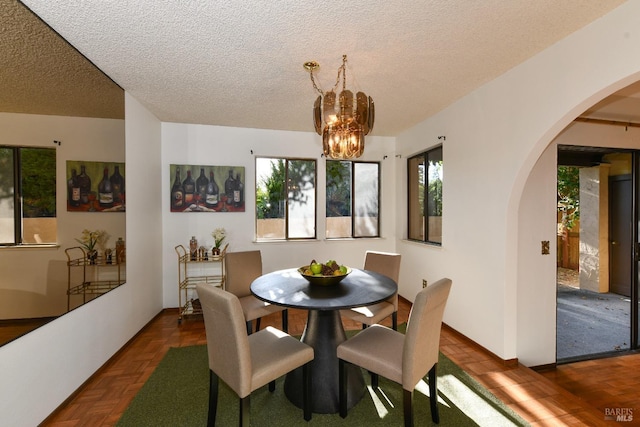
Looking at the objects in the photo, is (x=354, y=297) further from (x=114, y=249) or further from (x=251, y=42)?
(x=114, y=249)

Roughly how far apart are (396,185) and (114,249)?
A: 3.95 metres

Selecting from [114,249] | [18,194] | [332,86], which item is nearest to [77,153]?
[18,194]

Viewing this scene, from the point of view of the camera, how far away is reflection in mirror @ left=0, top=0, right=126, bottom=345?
1.63 metres

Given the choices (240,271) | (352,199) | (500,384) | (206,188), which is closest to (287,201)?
(352,199)

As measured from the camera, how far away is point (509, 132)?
2510mm

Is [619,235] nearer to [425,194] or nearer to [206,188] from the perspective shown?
[425,194]

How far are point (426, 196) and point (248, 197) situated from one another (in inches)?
103

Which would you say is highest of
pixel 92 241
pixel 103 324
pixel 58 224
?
pixel 58 224

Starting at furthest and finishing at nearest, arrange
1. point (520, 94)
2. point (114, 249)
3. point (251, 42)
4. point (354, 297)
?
point (114, 249)
point (520, 94)
point (251, 42)
point (354, 297)

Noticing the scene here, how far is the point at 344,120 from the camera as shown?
2.11 metres

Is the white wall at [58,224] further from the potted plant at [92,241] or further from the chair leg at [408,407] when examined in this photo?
the chair leg at [408,407]

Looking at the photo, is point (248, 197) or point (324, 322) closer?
point (324, 322)

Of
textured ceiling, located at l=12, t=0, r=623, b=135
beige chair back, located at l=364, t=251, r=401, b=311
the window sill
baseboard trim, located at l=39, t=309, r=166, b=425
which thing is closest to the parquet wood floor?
baseboard trim, located at l=39, t=309, r=166, b=425

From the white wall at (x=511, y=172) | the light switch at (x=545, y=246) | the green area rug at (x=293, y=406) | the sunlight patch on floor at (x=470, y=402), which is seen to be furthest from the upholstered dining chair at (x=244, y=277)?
the light switch at (x=545, y=246)
